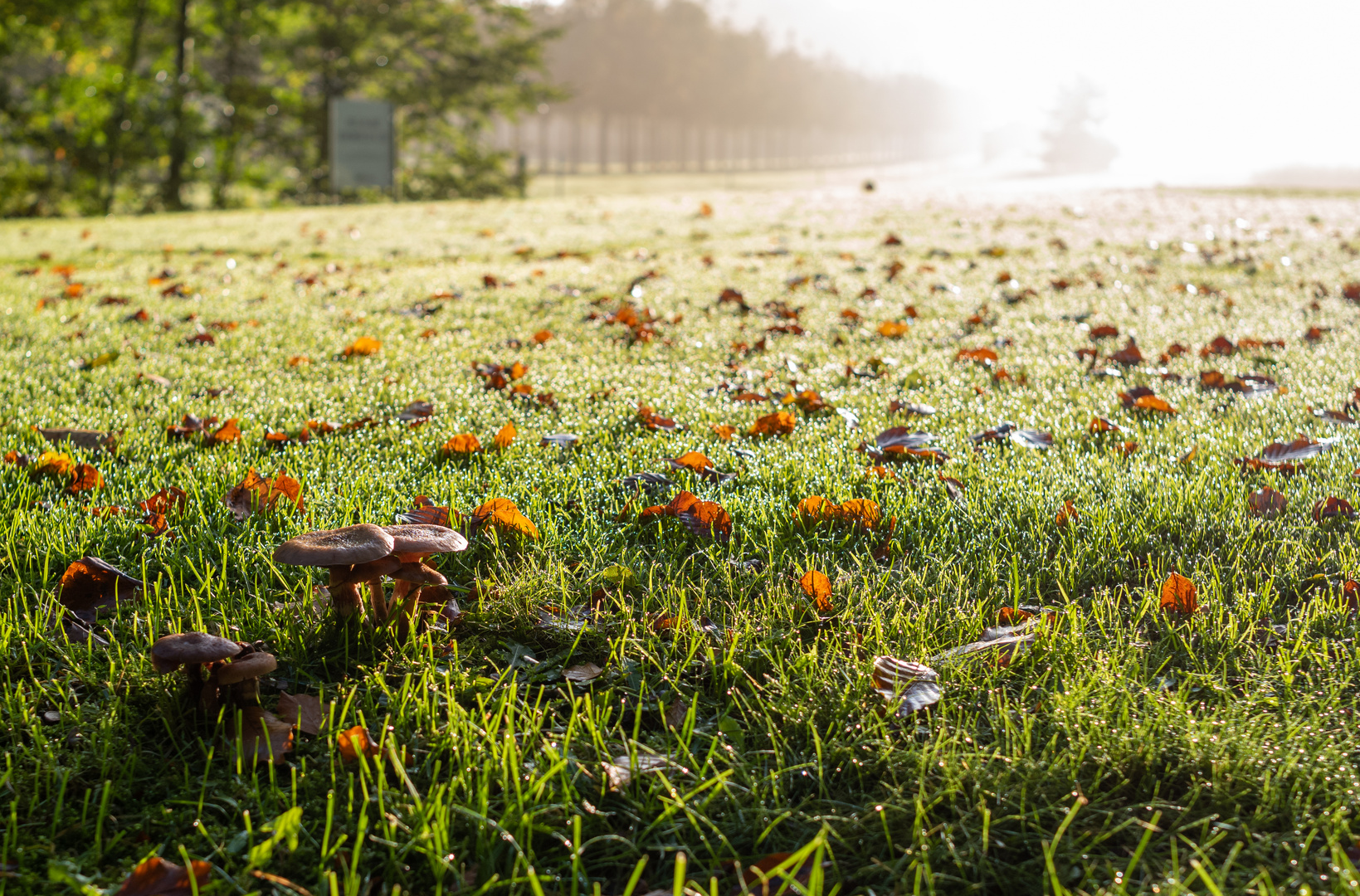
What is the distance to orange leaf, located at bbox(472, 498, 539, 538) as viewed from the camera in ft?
7.43

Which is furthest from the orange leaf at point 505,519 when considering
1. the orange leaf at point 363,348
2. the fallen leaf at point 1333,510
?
the orange leaf at point 363,348

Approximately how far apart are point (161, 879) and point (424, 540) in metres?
0.63

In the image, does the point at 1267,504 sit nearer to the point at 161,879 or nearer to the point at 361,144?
the point at 161,879

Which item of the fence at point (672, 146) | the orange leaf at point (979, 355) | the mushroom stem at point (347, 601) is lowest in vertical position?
the mushroom stem at point (347, 601)

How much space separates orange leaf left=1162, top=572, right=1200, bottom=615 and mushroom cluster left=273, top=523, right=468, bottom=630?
142cm

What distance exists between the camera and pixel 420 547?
167 cm

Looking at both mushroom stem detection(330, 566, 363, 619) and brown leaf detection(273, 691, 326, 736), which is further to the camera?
mushroom stem detection(330, 566, 363, 619)

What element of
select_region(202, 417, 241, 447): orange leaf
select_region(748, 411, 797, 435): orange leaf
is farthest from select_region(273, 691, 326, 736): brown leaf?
select_region(748, 411, 797, 435): orange leaf

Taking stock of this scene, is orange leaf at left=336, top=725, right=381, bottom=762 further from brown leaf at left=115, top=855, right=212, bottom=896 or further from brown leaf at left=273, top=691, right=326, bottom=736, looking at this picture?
brown leaf at left=115, top=855, right=212, bottom=896

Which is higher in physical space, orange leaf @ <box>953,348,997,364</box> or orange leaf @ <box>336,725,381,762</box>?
orange leaf @ <box>953,348,997,364</box>

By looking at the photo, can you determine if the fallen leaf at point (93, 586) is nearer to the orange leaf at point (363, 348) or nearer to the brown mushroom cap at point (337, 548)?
the brown mushroom cap at point (337, 548)

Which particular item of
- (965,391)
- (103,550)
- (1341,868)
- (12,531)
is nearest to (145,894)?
(103,550)

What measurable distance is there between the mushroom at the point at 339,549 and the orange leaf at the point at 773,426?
172 centimetres

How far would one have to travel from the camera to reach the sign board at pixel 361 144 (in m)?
19.4
